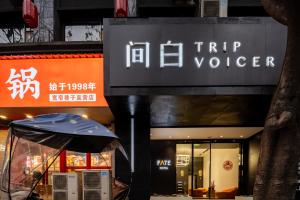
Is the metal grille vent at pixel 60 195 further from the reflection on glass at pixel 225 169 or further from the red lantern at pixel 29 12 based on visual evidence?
the reflection on glass at pixel 225 169

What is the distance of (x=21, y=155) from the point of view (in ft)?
21.5

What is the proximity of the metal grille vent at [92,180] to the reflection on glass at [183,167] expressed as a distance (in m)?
8.39

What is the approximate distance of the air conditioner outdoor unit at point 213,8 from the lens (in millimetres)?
11609

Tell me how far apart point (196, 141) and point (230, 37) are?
1002cm

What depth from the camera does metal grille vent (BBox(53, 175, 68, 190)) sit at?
10.6 m

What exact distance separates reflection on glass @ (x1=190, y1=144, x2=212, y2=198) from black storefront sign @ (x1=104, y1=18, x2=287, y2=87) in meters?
9.89

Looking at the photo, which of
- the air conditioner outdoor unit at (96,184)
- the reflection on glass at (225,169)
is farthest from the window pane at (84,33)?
the reflection on glass at (225,169)

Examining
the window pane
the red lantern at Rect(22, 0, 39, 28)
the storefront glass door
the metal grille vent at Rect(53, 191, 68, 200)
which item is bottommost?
the storefront glass door

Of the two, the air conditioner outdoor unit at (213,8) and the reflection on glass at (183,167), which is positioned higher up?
the air conditioner outdoor unit at (213,8)

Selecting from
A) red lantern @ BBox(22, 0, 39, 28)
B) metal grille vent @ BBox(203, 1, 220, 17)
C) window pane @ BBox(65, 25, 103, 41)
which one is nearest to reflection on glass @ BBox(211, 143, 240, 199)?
window pane @ BBox(65, 25, 103, 41)

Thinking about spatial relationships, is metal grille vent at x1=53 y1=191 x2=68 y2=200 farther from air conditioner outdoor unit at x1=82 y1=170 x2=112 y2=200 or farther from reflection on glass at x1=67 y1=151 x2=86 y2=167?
reflection on glass at x1=67 y1=151 x2=86 y2=167

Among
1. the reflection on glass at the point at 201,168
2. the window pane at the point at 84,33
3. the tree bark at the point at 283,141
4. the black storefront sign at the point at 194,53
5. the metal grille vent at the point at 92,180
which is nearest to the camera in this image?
the tree bark at the point at 283,141

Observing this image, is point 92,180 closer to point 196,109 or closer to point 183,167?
point 196,109

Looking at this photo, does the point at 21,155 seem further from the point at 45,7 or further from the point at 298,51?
the point at 45,7
